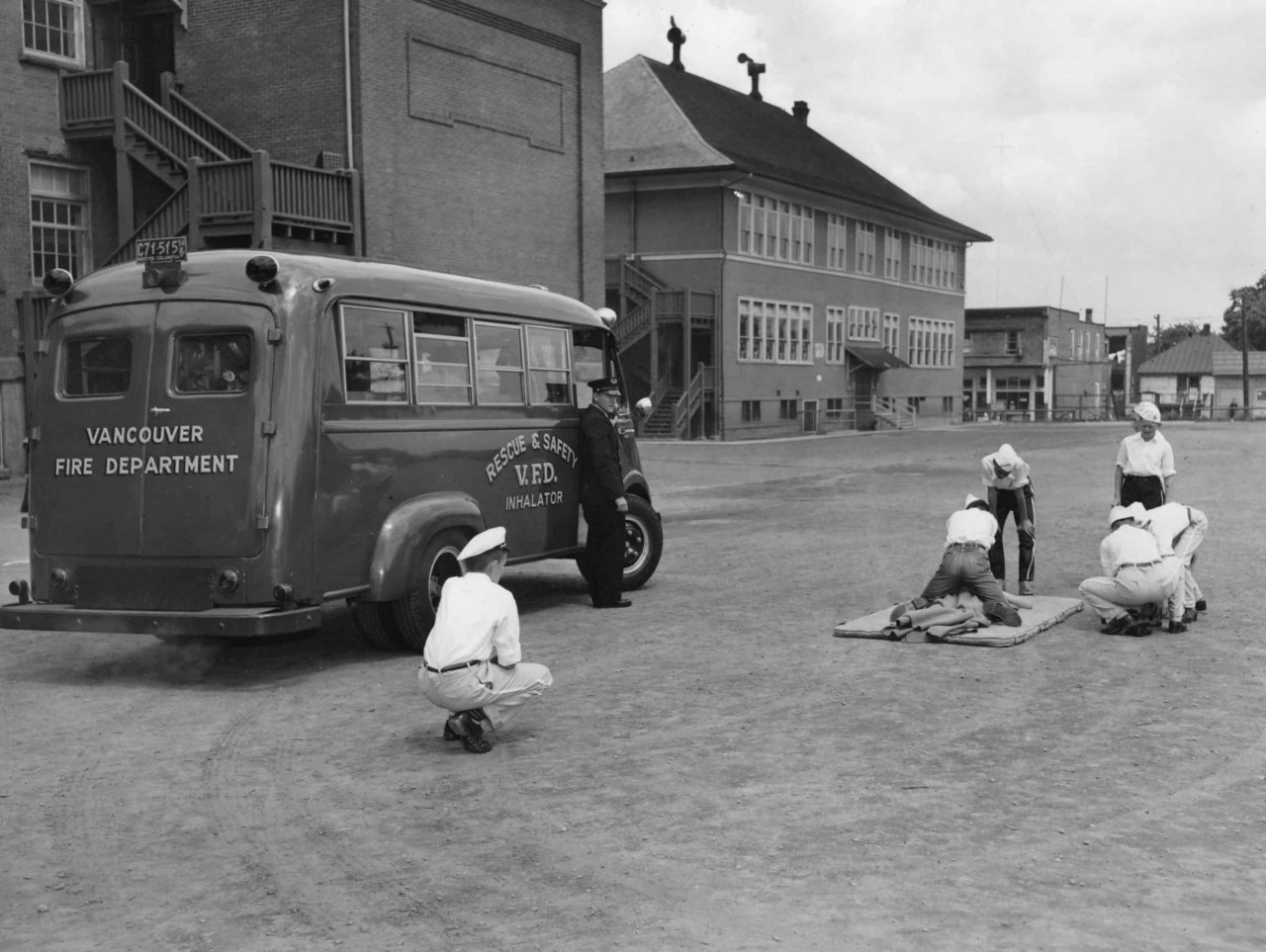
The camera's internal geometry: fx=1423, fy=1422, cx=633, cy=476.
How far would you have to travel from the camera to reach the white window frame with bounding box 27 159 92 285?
27000 mm

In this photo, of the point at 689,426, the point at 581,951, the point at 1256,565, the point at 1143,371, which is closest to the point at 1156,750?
the point at 581,951

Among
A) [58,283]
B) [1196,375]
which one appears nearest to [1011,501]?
[58,283]

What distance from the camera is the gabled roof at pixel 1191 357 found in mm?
122062

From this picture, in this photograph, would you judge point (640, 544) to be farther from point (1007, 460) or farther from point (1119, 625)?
point (1119, 625)

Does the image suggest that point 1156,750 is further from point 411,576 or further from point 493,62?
point 493,62

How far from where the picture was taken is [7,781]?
7.07m

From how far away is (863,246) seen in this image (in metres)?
61.0

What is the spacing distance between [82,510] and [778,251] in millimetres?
45500

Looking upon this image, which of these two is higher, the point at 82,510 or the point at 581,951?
the point at 82,510

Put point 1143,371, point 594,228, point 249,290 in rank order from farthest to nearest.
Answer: point 1143,371, point 594,228, point 249,290

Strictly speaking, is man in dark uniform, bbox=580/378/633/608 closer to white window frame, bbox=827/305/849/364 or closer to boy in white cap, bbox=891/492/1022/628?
boy in white cap, bbox=891/492/1022/628

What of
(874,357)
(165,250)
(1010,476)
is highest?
(874,357)

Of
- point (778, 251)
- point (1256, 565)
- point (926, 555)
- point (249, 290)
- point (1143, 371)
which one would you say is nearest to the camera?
point (249, 290)

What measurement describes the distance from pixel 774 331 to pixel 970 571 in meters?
42.5
